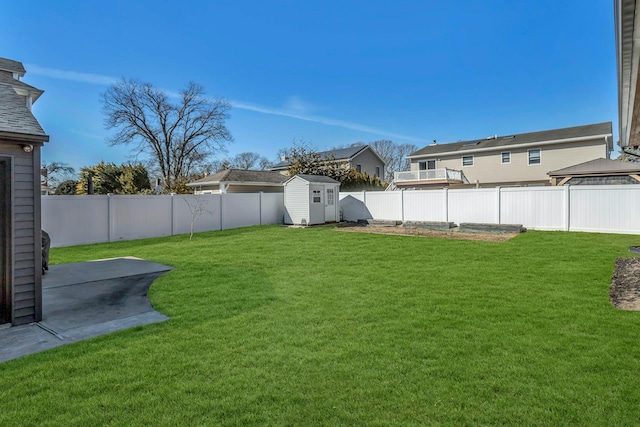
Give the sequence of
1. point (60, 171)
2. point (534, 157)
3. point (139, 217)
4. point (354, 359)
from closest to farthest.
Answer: point (354, 359), point (139, 217), point (534, 157), point (60, 171)

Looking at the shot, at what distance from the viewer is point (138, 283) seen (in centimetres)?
605

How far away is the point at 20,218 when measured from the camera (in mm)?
4000

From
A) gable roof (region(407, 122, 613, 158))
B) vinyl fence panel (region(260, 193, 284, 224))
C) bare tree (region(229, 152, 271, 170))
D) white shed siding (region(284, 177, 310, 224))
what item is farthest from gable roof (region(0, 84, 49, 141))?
bare tree (region(229, 152, 271, 170))

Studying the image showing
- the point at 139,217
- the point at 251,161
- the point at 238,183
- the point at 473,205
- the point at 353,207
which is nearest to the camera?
the point at 139,217

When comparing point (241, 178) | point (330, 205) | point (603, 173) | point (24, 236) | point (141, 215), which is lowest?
point (24, 236)

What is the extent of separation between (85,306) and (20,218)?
148 centimetres

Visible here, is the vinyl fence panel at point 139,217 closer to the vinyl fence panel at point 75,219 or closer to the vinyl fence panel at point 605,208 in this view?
the vinyl fence panel at point 75,219

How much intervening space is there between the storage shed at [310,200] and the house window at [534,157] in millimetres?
14650

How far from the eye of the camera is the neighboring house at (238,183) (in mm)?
21031

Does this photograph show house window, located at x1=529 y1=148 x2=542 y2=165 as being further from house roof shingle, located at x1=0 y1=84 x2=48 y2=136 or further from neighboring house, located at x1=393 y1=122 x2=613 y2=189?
house roof shingle, located at x1=0 y1=84 x2=48 y2=136

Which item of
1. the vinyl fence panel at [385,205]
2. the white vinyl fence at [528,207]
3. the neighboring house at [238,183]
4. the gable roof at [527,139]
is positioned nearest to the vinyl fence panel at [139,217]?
the neighboring house at [238,183]

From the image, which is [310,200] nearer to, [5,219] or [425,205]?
[425,205]

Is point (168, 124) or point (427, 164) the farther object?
point (168, 124)

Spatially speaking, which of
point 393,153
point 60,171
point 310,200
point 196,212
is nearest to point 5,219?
point 196,212
